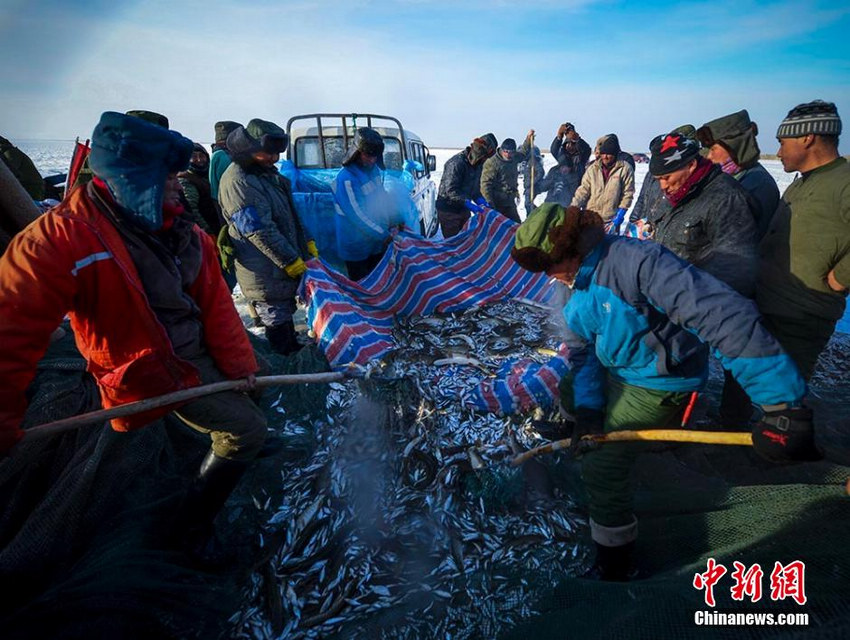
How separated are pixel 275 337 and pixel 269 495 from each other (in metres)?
2.13

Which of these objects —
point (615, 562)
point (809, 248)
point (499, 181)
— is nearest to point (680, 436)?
point (615, 562)

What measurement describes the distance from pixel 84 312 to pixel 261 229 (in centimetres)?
244

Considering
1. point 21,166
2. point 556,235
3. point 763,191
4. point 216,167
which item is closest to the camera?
point 556,235

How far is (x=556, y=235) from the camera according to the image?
2.13 meters

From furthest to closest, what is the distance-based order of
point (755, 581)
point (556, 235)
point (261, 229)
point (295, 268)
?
point (295, 268), point (261, 229), point (556, 235), point (755, 581)

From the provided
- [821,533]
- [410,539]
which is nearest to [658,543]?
[821,533]

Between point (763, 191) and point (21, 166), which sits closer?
point (763, 191)

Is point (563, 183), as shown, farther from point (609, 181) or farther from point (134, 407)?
point (134, 407)

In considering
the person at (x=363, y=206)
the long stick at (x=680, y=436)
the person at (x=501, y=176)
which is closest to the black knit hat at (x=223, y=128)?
the person at (x=363, y=206)

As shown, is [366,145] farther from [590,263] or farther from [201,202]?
[590,263]

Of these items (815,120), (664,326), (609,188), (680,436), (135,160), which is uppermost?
(815,120)

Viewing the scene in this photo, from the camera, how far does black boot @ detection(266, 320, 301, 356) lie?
4.74m

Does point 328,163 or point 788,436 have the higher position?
point 328,163

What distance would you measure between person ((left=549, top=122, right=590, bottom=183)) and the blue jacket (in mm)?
7779
